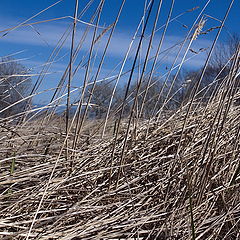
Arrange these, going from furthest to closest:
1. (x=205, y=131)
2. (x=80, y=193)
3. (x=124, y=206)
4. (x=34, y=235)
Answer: (x=205, y=131) → (x=80, y=193) → (x=124, y=206) → (x=34, y=235)

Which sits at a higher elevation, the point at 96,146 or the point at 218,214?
the point at 96,146

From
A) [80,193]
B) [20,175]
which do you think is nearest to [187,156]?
[80,193]

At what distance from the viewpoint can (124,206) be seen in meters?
1.00

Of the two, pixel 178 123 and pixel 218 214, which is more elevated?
pixel 178 123

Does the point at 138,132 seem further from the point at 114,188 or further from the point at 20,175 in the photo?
the point at 20,175

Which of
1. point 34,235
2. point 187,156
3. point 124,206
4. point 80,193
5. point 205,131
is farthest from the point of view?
point 205,131

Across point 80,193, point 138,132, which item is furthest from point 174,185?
point 138,132

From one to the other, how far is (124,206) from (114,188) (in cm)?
13

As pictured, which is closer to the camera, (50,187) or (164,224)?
(164,224)

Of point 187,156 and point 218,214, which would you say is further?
point 187,156

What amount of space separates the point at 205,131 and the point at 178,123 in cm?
14

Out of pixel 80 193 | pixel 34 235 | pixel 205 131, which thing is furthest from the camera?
pixel 205 131

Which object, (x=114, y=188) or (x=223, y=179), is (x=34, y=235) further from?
(x=223, y=179)

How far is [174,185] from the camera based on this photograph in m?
1.12
